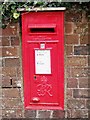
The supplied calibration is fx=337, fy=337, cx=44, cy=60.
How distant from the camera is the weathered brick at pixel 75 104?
153 inches

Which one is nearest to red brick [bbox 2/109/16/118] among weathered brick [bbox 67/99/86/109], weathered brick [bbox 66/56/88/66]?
weathered brick [bbox 67/99/86/109]

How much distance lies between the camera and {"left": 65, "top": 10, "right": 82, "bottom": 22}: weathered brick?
12.2 ft

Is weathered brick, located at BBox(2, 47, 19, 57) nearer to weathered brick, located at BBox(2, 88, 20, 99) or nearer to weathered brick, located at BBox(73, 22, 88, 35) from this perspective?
weathered brick, located at BBox(2, 88, 20, 99)

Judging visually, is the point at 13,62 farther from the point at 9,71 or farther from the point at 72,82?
the point at 72,82

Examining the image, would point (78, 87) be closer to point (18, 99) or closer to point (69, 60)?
point (69, 60)

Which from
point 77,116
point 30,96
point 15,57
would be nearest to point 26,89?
point 30,96

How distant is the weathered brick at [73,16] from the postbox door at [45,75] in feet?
1.01

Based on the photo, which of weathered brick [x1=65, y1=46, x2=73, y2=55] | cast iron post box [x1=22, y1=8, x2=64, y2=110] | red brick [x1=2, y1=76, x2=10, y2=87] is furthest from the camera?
red brick [x1=2, y1=76, x2=10, y2=87]

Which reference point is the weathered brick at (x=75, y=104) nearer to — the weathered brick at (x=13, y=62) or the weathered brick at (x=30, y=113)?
the weathered brick at (x=30, y=113)

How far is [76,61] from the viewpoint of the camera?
3811 millimetres

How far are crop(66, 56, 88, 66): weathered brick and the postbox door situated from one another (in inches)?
4.5

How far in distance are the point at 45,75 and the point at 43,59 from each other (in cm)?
→ 19

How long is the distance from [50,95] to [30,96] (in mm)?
233

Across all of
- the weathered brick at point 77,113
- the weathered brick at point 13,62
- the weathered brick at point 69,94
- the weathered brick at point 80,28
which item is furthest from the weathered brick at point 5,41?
the weathered brick at point 77,113
